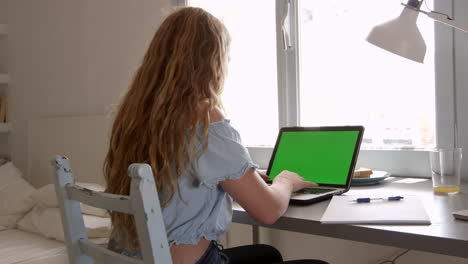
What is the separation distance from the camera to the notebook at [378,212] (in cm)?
105

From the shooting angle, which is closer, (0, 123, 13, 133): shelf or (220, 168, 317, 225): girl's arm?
(220, 168, 317, 225): girl's arm

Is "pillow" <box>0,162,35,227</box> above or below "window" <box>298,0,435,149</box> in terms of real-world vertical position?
below

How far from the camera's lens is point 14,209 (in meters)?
2.54

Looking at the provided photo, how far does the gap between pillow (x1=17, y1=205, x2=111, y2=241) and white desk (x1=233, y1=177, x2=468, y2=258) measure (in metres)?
0.93

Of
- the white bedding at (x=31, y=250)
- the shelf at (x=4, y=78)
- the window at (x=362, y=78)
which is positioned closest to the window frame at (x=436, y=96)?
the window at (x=362, y=78)

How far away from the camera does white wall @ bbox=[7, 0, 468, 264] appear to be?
2.16 meters

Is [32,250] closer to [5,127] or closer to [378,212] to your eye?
[378,212]

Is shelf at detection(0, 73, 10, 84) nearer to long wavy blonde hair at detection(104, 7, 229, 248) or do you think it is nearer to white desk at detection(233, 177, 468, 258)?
long wavy blonde hair at detection(104, 7, 229, 248)

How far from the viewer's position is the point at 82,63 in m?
3.02

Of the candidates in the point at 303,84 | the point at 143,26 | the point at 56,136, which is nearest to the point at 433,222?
the point at 303,84

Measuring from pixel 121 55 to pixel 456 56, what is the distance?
1733 mm

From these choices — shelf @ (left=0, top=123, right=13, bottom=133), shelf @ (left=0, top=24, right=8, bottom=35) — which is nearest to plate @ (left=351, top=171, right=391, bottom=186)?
shelf @ (left=0, top=123, right=13, bottom=133)

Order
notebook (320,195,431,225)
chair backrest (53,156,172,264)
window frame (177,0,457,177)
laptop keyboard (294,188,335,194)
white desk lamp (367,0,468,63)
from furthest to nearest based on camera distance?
window frame (177,0,457,177) < laptop keyboard (294,188,335,194) < white desk lamp (367,0,468,63) < notebook (320,195,431,225) < chair backrest (53,156,172,264)

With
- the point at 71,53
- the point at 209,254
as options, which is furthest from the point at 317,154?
the point at 71,53
